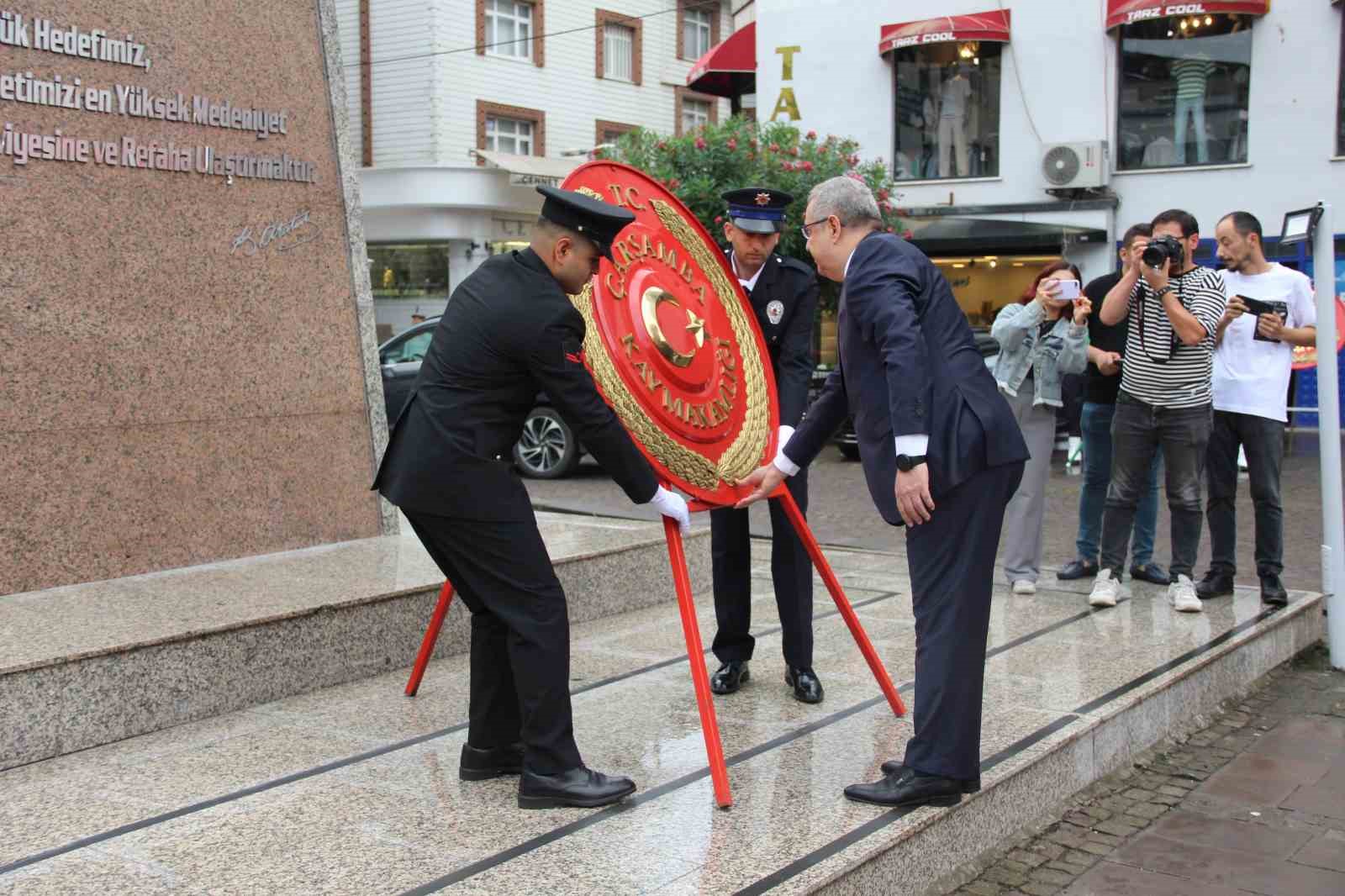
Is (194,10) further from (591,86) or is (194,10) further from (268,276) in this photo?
(591,86)

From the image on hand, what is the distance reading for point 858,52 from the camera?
2050 centimetres

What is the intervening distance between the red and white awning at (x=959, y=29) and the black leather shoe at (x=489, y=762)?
17157 mm

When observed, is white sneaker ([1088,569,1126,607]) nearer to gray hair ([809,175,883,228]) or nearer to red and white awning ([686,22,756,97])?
gray hair ([809,175,883,228])

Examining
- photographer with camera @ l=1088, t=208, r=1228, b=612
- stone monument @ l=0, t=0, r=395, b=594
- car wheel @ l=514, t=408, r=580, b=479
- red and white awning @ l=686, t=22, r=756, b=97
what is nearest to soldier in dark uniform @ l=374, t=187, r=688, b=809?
stone monument @ l=0, t=0, r=395, b=594

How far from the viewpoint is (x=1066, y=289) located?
22.6 ft

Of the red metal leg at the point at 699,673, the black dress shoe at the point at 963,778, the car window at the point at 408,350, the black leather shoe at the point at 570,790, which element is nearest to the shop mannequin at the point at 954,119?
the car window at the point at 408,350

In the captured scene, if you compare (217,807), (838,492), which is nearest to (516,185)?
(838,492)

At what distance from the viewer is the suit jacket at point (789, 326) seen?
16.5ft

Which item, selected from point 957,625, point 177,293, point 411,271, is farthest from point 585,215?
point 411,271

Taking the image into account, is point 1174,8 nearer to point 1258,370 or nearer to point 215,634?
point 1258,370

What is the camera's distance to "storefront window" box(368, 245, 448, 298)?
1158 inches

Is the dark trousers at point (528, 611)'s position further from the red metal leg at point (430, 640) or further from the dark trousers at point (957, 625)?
the dark trousers at point (957, 625)

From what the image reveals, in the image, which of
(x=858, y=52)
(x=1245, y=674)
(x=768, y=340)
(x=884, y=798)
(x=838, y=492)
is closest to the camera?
(x=884, y=798)

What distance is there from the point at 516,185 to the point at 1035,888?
26735 millimetres
